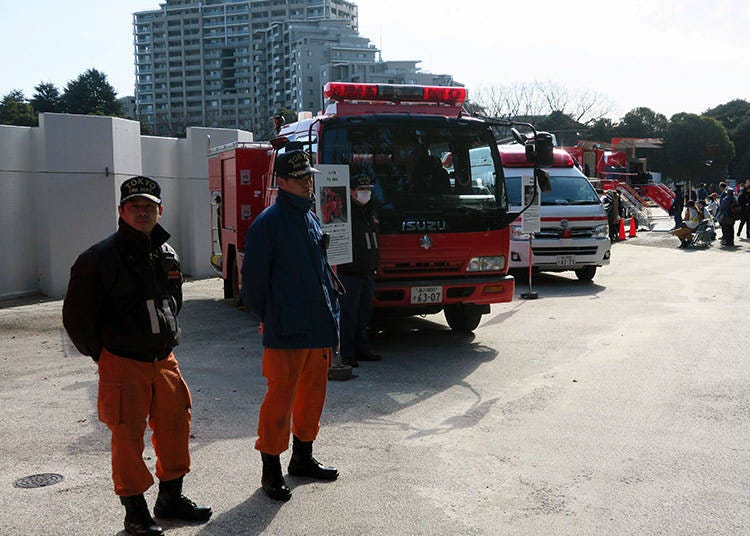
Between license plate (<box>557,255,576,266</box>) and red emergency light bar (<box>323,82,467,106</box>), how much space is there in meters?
6.09

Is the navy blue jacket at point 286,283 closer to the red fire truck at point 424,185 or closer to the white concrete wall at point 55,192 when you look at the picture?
the red fire truck at point 424,185

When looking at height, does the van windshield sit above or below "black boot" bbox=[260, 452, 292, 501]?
above

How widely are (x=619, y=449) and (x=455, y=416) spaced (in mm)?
1409

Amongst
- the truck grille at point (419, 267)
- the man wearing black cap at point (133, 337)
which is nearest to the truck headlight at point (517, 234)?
the truck grille at point (419, 267)

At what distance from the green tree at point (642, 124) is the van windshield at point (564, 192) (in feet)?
206

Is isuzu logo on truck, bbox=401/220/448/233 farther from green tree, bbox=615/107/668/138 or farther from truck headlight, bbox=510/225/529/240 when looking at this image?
green tree, bbox=615/107/668/138

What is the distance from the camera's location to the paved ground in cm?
445


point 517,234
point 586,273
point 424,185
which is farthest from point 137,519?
point 586,273

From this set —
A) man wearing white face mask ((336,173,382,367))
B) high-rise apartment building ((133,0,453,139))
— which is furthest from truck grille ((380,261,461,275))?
high-rise apartment building ((133,0,453,139))

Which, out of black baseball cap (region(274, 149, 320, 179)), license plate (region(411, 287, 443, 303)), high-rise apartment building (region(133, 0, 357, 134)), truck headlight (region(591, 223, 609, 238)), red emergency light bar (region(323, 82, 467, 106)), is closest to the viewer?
black baseball cap (region(274, 149, 320, 179))

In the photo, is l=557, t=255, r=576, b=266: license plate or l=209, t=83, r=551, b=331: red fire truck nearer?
l=209, t=83, r=551, b=331: red fire truck

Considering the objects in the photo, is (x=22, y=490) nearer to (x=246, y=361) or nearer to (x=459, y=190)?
(x=246, y=361)

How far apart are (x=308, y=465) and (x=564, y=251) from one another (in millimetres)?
11004

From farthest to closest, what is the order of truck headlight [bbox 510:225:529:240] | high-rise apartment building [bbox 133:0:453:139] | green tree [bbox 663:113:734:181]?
high-rise apartment building [bbox 133:0:453:139] < green tree [bbox 663:113:734:181] < truck headlight [bbox 510:225:529:240]
